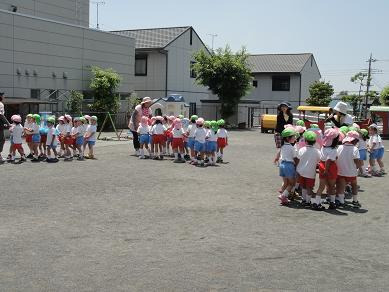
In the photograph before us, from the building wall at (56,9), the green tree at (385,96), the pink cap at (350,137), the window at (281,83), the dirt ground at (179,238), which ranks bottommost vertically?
the dirt ground at (179,238)

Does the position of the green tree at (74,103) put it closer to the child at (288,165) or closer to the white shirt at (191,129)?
the white shirt at (191,129)

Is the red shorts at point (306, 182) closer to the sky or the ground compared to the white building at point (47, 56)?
closer to the ground

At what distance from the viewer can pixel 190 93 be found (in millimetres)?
41469

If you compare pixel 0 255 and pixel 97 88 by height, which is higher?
pixel 97 88

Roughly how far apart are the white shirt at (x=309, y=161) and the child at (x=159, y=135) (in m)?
7.58

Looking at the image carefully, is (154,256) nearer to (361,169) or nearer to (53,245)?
(53,245)

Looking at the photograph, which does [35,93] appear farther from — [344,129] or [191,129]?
[344,129]

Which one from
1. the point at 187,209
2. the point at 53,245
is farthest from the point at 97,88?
the point at 53,245

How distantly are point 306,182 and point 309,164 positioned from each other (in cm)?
35

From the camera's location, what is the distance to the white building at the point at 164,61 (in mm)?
37500

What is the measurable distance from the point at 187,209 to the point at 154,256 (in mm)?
2757

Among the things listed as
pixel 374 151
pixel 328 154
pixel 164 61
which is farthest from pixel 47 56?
pixel 328 154

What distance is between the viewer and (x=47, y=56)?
2681 centimetres

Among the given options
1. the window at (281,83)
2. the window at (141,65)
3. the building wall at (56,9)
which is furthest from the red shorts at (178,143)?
the window at (281,83)
